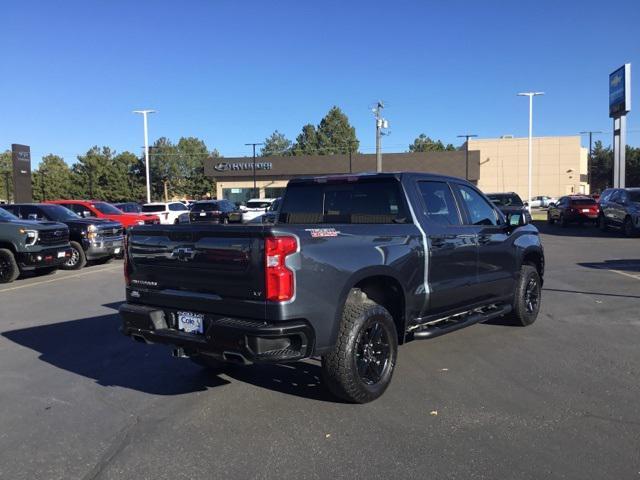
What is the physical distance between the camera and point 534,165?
6894 cm

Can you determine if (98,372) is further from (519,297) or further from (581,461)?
(519,297)

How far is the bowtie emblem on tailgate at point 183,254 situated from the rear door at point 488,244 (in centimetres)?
301

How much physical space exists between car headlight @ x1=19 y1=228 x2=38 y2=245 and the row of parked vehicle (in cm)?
1955

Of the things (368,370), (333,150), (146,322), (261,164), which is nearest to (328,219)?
(368,370)

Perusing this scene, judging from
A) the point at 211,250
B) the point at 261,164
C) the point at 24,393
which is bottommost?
the point at 24,393

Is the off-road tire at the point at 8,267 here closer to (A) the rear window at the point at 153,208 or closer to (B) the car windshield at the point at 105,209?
(B) the car windshield at the point at 105,209

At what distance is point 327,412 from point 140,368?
2.30 metres

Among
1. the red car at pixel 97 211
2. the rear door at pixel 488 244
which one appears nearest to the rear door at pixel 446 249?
the rear door at pixel 488 244

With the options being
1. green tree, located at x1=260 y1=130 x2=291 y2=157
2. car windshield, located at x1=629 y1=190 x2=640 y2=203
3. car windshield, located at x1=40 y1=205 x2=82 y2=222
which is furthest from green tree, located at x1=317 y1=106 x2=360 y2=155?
car windshield, located at x1=40 y1=205 x2=82 y2=222

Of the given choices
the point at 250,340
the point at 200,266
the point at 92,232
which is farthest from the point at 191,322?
the point at 92,232

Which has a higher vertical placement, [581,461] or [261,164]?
[261,164]

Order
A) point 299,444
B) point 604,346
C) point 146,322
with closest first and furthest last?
point 299,444, point 146,322, point 604,346

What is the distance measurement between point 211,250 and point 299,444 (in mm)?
1553

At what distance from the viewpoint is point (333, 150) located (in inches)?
4269
